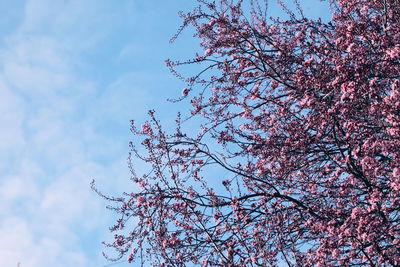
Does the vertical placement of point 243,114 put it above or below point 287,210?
above

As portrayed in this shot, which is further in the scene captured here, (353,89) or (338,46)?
(338,46)

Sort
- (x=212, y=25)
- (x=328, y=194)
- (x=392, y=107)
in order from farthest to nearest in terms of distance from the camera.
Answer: (x=212, y=25) < (x=328, y=194) < (x=392, y=107)

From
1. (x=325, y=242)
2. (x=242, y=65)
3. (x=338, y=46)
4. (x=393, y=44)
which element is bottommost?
(x=325, y=242)

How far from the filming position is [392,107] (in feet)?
25.2

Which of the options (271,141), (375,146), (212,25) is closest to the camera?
(375,146)

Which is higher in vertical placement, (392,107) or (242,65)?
(242,65)

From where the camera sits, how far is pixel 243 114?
11461mm

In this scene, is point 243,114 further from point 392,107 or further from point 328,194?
point 392,107

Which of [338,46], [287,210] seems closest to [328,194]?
[287,210]

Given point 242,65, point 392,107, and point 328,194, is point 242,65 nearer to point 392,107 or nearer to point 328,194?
point 328,194

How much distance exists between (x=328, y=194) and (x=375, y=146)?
3.90 ft

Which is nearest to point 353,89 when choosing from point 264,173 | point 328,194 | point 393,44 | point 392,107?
point 392,107

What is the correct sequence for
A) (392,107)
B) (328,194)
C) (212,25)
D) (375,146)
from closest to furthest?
(392,107) → (375,146) → (328,194) → (212,25)

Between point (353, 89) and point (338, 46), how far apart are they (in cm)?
153
